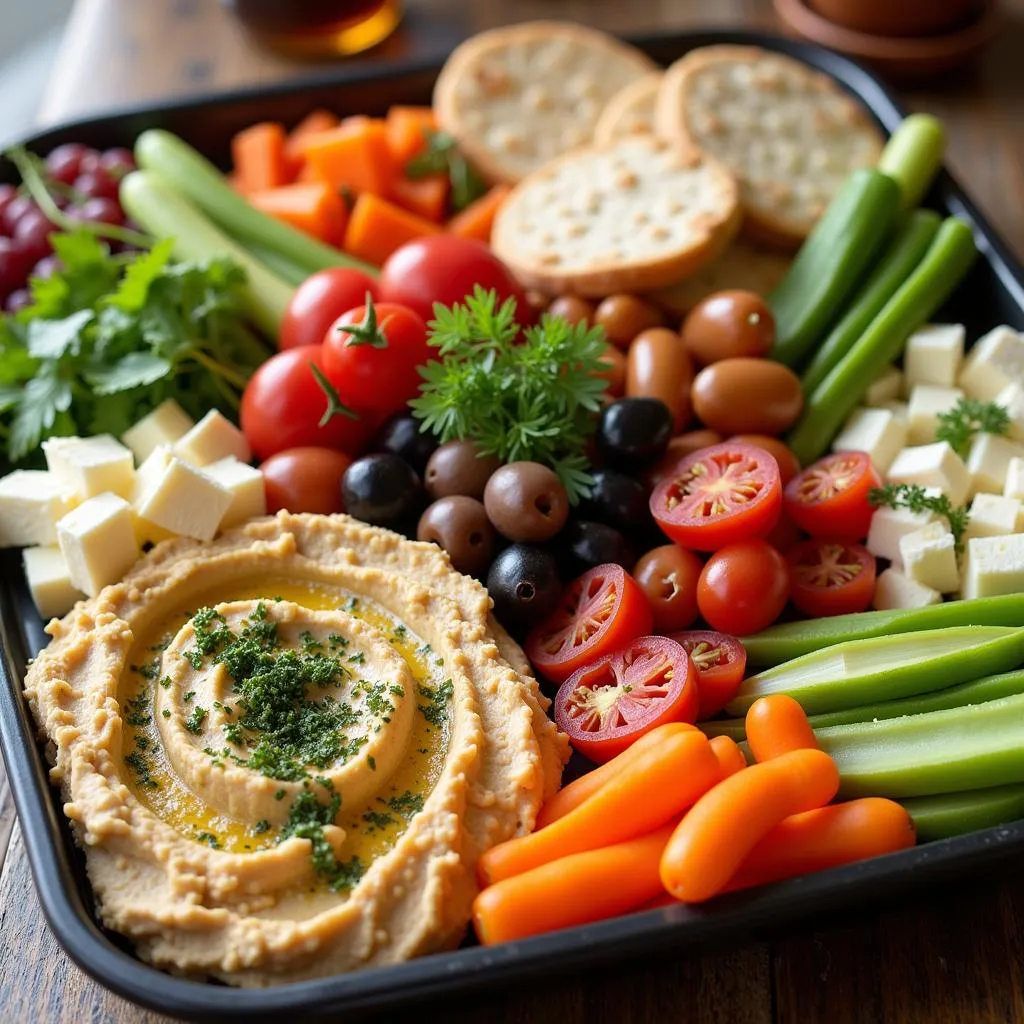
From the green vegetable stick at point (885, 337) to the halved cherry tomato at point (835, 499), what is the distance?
0.41 feet

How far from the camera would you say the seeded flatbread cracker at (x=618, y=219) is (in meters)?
2.95

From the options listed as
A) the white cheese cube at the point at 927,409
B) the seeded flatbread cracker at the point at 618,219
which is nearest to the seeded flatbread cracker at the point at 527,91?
the seeded flatbread cracker at the point at 618,219

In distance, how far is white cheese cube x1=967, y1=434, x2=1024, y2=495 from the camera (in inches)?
103

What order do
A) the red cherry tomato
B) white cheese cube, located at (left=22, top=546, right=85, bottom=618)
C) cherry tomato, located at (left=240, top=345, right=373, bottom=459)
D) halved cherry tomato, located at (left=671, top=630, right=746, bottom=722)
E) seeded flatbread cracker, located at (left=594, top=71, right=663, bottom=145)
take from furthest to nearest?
seeded flatbread cracker, located at (left=594, top=71, right=663, bottom=145), cherry tomato, located at (left=240, top=345, right=373, bottom=459), the red cherry tomato, white cheese cube, located at (left=22, top=546, right=85, bottom=618), halved cherry tomato, located at (left=671, top=630, right=746, bottom=722)

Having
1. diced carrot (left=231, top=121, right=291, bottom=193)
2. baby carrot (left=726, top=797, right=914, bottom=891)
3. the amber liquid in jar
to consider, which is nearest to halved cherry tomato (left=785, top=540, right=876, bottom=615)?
baby carrot (left=726, top=797, right=914, bottom=891)

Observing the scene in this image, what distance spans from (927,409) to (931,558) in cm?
48

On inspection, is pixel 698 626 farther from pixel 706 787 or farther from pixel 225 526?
pixel 225 526

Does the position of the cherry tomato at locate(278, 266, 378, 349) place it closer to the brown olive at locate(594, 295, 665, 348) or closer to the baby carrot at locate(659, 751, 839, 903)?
the brown olive at locate(594, 295, 665, 348)

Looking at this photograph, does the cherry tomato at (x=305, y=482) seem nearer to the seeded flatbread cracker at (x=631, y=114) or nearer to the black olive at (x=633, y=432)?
the black olive at (x=633, y=432)

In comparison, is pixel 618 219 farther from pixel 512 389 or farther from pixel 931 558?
pixel 931 558

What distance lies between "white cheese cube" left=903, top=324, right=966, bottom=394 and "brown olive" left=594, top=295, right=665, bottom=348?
2.03 ft

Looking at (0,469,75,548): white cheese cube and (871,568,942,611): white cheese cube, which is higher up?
(0,469,75,548): white cheese cube

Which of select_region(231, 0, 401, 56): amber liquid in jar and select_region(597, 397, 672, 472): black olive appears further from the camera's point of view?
select_region(231, 0, 401, 56): amber liquid in jar

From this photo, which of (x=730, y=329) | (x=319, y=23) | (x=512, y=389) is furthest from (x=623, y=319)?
(x=319, y=23)
